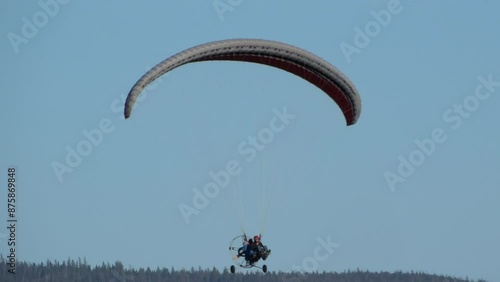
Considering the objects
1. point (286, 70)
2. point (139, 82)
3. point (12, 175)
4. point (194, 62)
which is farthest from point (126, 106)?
point (12, 175)

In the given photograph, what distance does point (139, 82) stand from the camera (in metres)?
55.6

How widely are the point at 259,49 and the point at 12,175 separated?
1542 centimetres

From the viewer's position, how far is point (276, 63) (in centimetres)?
6116

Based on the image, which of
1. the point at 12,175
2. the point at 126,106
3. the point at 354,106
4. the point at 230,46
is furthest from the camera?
the point at 12,175

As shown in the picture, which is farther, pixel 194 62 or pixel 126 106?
pixel 194 62

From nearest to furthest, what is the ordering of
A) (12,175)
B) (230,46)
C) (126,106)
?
(126,106) → (230,46) → (12,175)

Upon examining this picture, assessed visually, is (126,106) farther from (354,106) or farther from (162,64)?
(354,106)

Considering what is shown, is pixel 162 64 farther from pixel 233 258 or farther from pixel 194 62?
pixel 233 258

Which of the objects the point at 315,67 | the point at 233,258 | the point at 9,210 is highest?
the point at 315,67

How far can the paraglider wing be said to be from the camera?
5641 cm

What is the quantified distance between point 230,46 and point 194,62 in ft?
5.78

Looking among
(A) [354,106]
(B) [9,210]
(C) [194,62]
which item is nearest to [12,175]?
(B) [9,210]

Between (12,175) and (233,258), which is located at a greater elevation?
(12,175)

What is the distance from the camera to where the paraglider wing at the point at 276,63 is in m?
56.4
